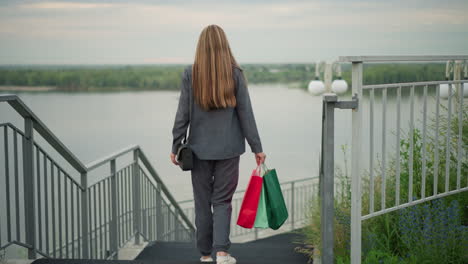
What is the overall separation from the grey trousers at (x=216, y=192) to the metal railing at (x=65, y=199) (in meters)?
0.85

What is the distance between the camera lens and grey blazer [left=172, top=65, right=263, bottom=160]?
9.77ft

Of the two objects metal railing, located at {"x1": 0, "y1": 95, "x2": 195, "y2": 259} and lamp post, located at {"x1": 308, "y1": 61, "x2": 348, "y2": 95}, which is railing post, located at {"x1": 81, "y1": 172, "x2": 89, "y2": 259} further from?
lamp post, located at {"x1": 308, "y1": 61, "x2": 348, "y2": 95}

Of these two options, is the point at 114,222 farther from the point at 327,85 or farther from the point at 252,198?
the point at 327,85

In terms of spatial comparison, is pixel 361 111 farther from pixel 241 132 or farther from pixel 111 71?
pixel 111 71

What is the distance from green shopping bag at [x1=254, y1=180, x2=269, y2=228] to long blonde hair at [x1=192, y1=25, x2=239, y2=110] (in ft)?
1.96

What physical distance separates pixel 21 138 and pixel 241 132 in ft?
4.09

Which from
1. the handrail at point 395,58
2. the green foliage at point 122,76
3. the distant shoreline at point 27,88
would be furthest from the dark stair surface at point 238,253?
the green foliage at point 122,76

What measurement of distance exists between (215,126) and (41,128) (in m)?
1.00

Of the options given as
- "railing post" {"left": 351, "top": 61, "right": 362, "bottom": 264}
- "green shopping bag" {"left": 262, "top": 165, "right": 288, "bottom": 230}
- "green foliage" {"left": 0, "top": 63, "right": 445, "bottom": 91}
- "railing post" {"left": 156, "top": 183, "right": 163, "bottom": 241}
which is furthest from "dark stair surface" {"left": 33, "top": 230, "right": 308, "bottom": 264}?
"green foliage" {"left": 0, "top": 63, "right": 445, "bottom": 91}

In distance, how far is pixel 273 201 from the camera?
3.10 metres

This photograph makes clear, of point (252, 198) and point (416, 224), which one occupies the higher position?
point (252, 198)

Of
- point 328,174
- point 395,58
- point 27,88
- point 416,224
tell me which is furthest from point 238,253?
point 27,88

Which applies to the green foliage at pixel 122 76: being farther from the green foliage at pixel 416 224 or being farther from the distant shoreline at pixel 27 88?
the green foliage at pixel 416 224

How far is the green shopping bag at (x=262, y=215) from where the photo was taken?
3.10m
